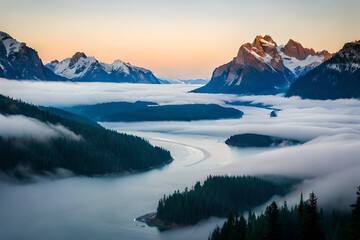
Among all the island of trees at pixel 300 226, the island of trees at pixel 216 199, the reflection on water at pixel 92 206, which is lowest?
the reflection on water at pixel 92 206

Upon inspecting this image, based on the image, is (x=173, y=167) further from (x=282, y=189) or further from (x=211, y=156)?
(x=282, y=189)

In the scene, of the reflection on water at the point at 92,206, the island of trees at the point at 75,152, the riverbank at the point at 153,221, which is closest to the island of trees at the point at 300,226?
the reflection on water at the point at 92,206

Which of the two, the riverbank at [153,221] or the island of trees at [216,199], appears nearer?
the riverbank at [153,221]

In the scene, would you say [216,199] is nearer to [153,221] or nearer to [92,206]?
[153,221]

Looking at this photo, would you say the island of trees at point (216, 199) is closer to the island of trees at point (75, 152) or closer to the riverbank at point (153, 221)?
A: the riverbank at point (153, 221)

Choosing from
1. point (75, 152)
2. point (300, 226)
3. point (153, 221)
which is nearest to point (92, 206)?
point (153, 221)

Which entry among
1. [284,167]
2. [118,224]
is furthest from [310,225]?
[284,167]

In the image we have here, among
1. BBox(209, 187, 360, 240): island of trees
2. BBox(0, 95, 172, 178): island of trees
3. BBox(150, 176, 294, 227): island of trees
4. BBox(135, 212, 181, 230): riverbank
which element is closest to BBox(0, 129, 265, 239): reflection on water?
BBox(135, 212, 181, 230): riverbank

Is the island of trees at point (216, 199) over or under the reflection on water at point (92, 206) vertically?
over
